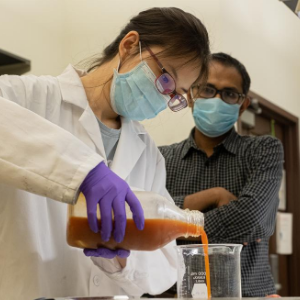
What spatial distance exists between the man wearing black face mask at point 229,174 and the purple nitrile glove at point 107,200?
955mm

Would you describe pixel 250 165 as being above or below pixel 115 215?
above

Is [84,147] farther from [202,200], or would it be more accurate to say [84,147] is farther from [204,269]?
[202,200]

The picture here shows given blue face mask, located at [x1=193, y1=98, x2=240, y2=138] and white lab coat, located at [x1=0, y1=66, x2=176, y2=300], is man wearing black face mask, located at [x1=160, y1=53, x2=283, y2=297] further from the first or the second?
white lab coat, located at [x1=0, y1=66, x2=176, y2=300]

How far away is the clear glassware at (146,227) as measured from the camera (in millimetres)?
950

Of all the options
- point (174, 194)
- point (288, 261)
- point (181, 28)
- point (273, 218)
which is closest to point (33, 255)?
point (181, 28)

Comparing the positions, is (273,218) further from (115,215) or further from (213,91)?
(115,215)

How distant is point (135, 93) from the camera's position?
4.63ft

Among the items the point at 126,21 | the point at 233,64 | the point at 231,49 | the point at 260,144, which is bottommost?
the point at 260,144

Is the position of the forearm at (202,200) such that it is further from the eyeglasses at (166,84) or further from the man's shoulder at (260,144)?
the eyeglasses at (166,84)

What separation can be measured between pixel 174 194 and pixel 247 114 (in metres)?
1.58

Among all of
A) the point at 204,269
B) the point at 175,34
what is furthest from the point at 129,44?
the point at 204,269

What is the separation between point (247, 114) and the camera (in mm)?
3486

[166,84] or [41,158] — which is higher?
[166,84]

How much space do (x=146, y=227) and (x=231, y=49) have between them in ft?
7.85
